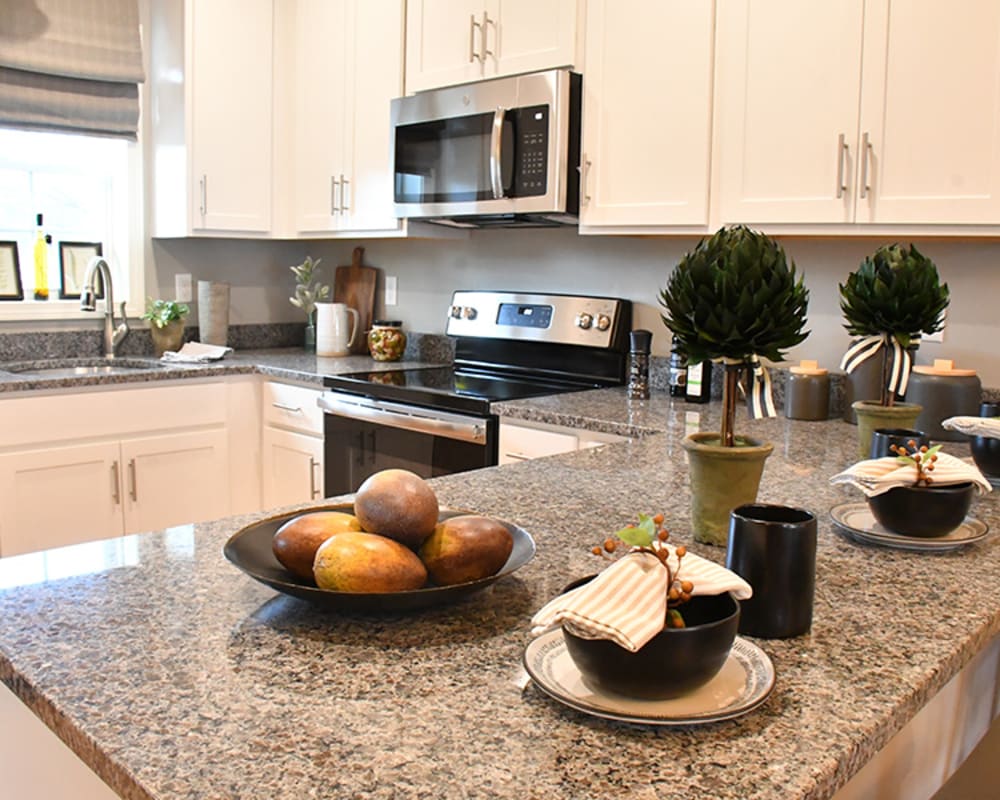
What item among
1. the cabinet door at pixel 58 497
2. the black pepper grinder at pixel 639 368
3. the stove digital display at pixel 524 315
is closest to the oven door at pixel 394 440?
the black pepper grinder at pixel 639 368

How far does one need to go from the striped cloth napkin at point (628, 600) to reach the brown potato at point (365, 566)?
188mm

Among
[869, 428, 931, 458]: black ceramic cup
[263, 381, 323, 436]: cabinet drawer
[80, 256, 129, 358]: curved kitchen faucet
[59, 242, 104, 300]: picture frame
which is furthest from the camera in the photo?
[59, 242, 104, 300]: picture frame

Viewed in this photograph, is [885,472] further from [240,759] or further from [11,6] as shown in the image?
[11,6]

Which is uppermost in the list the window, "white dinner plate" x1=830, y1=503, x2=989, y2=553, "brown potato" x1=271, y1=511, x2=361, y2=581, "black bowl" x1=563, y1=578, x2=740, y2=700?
the window

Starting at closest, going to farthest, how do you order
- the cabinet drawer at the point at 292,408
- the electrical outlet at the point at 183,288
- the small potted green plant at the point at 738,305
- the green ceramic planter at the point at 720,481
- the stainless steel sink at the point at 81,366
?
the small potted green plant at the point at 738,305
the green ceramic planter at the point at 720,481
the cabinet drawer at the point at 292,408
the stainless steel sink at the point at 81,366
the electrical outlet at the point at 183,288

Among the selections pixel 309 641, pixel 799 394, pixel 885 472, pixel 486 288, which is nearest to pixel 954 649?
pixel 885 472

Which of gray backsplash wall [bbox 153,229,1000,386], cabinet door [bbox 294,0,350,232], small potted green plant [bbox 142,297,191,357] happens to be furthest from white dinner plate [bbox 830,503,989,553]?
small potted green plant [bbox 142,297,191,357]

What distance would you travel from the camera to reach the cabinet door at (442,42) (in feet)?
10.3

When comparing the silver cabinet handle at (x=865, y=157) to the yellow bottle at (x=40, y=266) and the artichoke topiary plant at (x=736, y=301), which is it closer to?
the artichoke topiary plant at (x=736, y=301)

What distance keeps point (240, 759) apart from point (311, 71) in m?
3.48

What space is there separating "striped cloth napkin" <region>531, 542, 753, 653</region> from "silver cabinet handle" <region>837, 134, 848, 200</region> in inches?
69.2

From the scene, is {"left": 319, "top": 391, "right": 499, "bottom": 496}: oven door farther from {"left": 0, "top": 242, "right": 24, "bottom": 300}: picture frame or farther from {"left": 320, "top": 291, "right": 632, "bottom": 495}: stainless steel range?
{"left": 0, "top": 242, "right": 24, "bottom": 300}: picture frame

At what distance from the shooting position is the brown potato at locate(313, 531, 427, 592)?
0.97 m

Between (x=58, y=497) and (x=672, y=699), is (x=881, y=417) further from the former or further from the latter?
(x=58, y=497)
